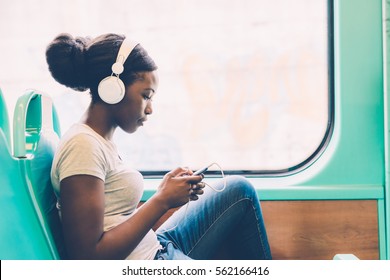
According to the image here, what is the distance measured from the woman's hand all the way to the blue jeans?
158 mm

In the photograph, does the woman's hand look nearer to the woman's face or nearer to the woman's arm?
the woman's arm

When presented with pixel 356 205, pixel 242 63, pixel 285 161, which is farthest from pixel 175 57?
pixel 356 205

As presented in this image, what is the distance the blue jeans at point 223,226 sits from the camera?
121 centimetres

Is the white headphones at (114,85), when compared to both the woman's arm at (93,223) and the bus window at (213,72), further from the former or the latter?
the bus window at (213,72)

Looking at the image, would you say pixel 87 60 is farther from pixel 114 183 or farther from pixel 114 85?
pixel 114 183

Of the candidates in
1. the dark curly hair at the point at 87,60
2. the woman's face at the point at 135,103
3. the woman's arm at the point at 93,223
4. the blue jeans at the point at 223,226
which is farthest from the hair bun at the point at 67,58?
the blue jeans at the point at 223,226

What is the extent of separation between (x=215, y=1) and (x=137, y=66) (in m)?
0.44

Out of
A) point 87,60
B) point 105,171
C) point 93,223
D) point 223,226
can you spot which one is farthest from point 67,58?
point 223,226

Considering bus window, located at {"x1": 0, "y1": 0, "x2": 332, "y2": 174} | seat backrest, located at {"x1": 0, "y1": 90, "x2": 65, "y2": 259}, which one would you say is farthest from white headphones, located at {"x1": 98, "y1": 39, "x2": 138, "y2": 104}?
bus window, located at {"x1": 0, "y1": 0, "x2": 332, "y2": 174}

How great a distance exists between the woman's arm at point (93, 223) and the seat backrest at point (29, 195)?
6cm

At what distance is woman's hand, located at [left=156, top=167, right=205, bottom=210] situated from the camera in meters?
1.01

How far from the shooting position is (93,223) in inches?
35.2

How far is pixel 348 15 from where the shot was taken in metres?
1.23

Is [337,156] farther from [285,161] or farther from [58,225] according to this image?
[58,225]
